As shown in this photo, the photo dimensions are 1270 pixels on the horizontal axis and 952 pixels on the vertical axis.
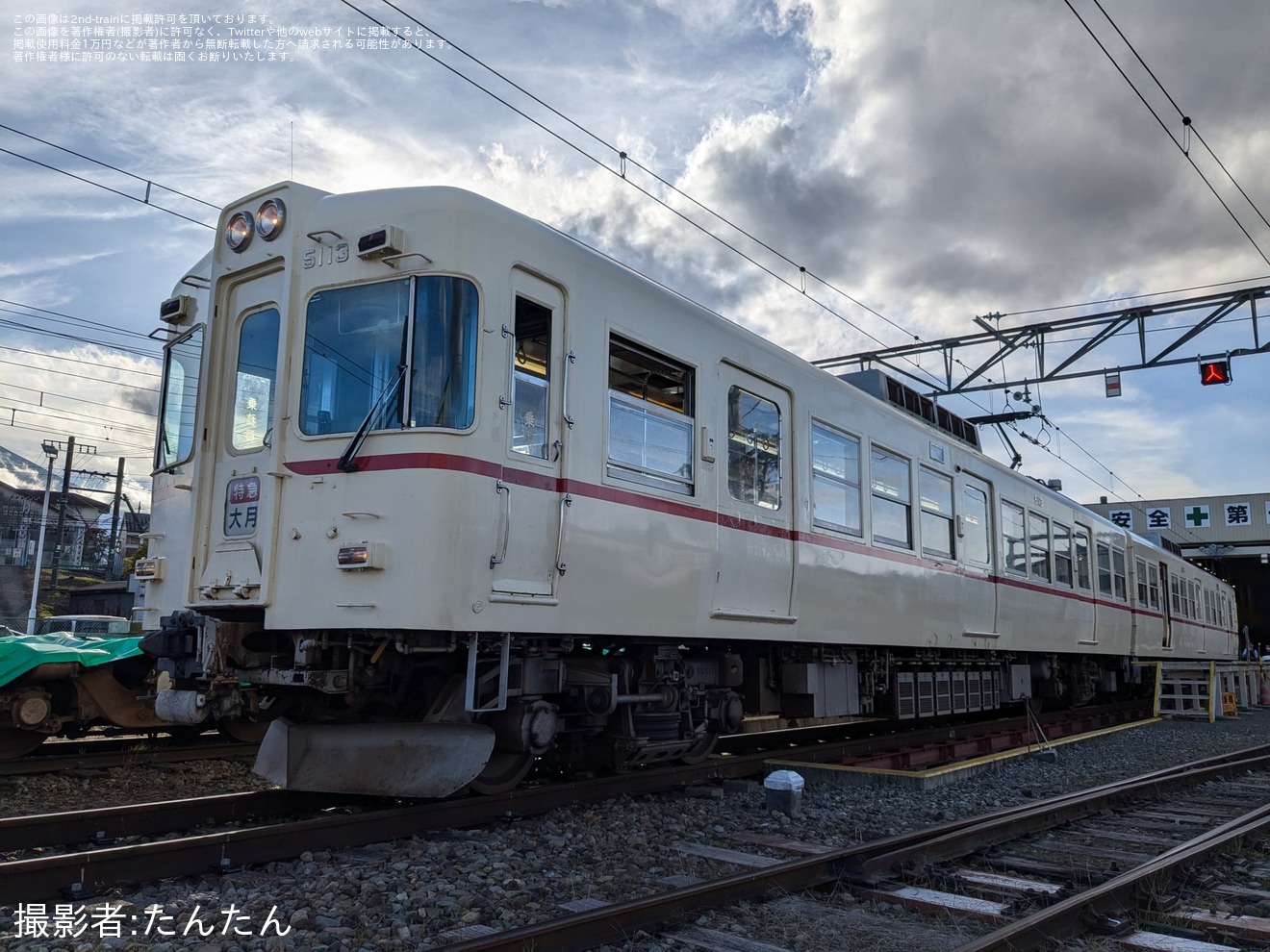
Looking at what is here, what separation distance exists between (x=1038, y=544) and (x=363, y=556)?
1085 centimetres

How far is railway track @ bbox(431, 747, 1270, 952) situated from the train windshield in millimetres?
2641

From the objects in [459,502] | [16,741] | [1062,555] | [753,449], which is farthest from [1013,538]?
[16,741]

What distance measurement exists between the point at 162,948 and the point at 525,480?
285 cm

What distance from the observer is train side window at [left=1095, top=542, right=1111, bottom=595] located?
16125 millimetres

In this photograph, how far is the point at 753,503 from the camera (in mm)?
7535

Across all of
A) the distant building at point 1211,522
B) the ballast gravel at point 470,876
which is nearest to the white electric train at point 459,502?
the ballast gravel at point 470,876

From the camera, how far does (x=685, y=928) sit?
4.10 metres

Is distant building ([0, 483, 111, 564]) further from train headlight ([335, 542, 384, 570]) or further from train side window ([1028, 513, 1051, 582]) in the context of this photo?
train headlight ([335, 542, 384, 570])

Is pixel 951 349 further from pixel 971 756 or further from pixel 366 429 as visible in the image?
pixel 366 429

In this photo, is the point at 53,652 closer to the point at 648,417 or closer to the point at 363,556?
the point at 363,556

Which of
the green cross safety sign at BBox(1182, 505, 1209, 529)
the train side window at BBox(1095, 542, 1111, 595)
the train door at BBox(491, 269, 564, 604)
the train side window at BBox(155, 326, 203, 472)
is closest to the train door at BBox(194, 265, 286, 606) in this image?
the train side window at BBox(155, 326, 203, 472)

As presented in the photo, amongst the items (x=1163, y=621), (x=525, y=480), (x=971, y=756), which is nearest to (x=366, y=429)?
(x=525, y=480)

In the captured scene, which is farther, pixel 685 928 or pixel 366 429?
pixel 366 429

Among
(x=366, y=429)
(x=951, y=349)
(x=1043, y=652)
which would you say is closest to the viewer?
(x=366, y=429)
